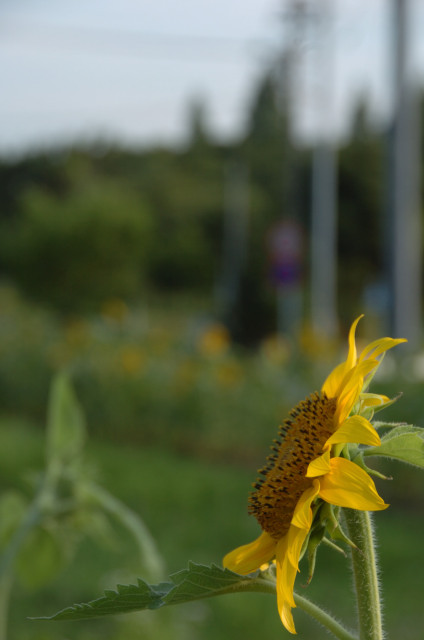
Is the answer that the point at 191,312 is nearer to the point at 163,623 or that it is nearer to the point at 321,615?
the point at 163,623

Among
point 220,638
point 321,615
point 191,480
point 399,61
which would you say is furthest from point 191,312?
point 321,615

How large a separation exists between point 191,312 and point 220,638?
2124 cm

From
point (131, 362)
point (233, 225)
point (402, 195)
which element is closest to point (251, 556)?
point (131, 362)

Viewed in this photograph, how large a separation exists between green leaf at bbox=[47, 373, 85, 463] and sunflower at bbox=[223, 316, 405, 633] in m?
0.47

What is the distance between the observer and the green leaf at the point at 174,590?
0.49m

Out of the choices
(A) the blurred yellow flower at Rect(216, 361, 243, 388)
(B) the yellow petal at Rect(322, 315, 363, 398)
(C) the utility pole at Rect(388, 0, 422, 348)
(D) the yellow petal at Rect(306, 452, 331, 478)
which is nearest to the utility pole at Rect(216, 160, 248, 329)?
(C) the utility pole at Rect(388, 0, 422, 348)

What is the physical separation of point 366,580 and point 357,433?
3.1 inches

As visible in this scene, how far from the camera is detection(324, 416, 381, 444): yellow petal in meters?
0.47

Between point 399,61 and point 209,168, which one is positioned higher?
point 209,168

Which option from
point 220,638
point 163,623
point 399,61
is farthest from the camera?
point 399,61

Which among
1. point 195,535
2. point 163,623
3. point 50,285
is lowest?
point 163,623

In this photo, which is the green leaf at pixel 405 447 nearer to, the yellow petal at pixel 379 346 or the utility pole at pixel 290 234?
the yellow petal at pixel 379 346

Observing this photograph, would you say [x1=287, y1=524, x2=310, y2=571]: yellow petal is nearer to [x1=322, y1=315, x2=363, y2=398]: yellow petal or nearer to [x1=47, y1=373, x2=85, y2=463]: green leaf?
[x1=322, y1=315, x2=363, y2=398]: yellow petal

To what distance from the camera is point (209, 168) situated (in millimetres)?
28625
